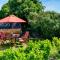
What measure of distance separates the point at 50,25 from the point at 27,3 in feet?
26.2

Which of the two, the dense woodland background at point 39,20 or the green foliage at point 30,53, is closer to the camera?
the green foliage at point 30,53

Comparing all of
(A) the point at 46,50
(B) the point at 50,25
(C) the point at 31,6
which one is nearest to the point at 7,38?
(B) the point at 50,25

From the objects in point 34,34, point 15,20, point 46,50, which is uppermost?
point 46,50

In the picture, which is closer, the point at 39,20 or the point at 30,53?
the point at 30,53

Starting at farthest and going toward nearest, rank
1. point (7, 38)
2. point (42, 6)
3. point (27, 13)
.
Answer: point (42, 6), point (27, 13), point (7, 38)

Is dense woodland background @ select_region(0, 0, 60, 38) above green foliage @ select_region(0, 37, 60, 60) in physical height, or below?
below

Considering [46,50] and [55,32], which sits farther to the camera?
[55,32]

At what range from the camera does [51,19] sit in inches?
865

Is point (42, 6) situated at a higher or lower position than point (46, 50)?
lower

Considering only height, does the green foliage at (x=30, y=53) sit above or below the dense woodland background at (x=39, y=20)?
above

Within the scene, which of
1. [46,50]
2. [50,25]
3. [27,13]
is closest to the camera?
[46,50]

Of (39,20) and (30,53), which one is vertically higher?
(30,53)

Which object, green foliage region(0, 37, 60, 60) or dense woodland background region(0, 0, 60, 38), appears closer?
green foliage region(0, 37, 60, 60)

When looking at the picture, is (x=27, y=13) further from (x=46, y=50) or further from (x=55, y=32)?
(x=46, y=50)
